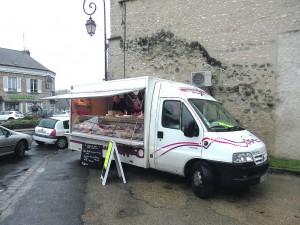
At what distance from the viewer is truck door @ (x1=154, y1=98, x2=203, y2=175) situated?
575 cm

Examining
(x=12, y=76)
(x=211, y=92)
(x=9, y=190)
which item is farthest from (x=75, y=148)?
(x=12, y=76)

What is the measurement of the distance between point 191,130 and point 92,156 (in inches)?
126

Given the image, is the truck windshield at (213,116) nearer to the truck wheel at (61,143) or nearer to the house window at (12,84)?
the truck wheel at (61,143)

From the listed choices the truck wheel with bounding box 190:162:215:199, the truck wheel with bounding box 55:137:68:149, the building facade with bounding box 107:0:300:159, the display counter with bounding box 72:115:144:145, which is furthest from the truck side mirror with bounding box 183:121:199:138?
the truck wheel with bounding box 55:137:68:149

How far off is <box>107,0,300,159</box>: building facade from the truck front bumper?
4388mm

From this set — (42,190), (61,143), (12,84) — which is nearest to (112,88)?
(42,190)

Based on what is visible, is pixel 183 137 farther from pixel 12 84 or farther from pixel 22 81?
pixel 22 81

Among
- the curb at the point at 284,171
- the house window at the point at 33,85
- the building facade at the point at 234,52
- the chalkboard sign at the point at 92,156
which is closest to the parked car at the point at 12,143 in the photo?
the chalkboard sign at the point at 92,156

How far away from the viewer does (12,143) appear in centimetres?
948

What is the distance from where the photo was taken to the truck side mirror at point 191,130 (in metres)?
5.63

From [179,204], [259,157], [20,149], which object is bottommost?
[179,204]

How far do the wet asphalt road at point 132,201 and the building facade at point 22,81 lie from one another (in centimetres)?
3131

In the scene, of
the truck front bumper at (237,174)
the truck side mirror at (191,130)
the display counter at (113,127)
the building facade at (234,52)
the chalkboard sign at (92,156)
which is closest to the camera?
the truck front bumper at (237,174)

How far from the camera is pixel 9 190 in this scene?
5.98 meters
